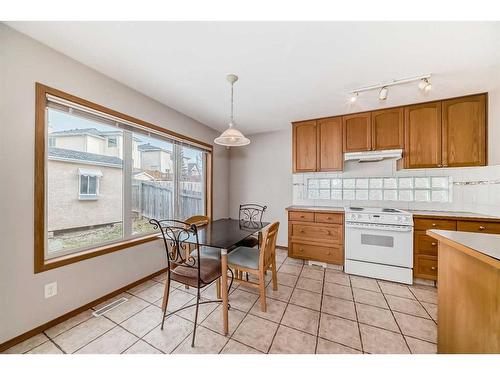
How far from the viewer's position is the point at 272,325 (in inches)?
64.9

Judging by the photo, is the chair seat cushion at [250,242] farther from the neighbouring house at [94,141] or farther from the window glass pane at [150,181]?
the neighbouring house at [94,141]

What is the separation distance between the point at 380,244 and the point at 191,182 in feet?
9.81

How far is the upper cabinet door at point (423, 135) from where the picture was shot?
8.23 ft

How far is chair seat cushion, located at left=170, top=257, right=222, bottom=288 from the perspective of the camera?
156 centimetres

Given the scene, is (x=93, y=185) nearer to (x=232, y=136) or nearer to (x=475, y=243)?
(x=232, y=136)

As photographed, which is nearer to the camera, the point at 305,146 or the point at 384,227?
the point at 384,227

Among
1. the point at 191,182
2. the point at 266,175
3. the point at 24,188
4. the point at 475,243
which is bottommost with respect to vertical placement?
the point at 475,243

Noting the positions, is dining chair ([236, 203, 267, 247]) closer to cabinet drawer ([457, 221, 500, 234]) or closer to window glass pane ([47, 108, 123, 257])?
window glass pane ([47, 108, 123, 257])

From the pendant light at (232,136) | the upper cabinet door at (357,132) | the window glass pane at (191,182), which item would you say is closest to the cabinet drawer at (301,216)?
the upper cabinet door at (357,132)

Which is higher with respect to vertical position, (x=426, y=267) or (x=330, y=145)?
(x=330, y=145)

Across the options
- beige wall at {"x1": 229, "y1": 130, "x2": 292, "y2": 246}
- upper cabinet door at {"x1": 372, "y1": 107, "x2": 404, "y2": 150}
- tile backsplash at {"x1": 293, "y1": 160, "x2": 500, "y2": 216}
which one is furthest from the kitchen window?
upper cabinet door at {"x1": 372, "y1": 107, "x2": 404, "y2": 150}

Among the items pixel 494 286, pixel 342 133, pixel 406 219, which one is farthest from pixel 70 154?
pixel 406 219

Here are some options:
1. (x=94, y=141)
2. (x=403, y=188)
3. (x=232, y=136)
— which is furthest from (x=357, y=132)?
(x=94, y=141)

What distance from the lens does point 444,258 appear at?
4.21 feet
